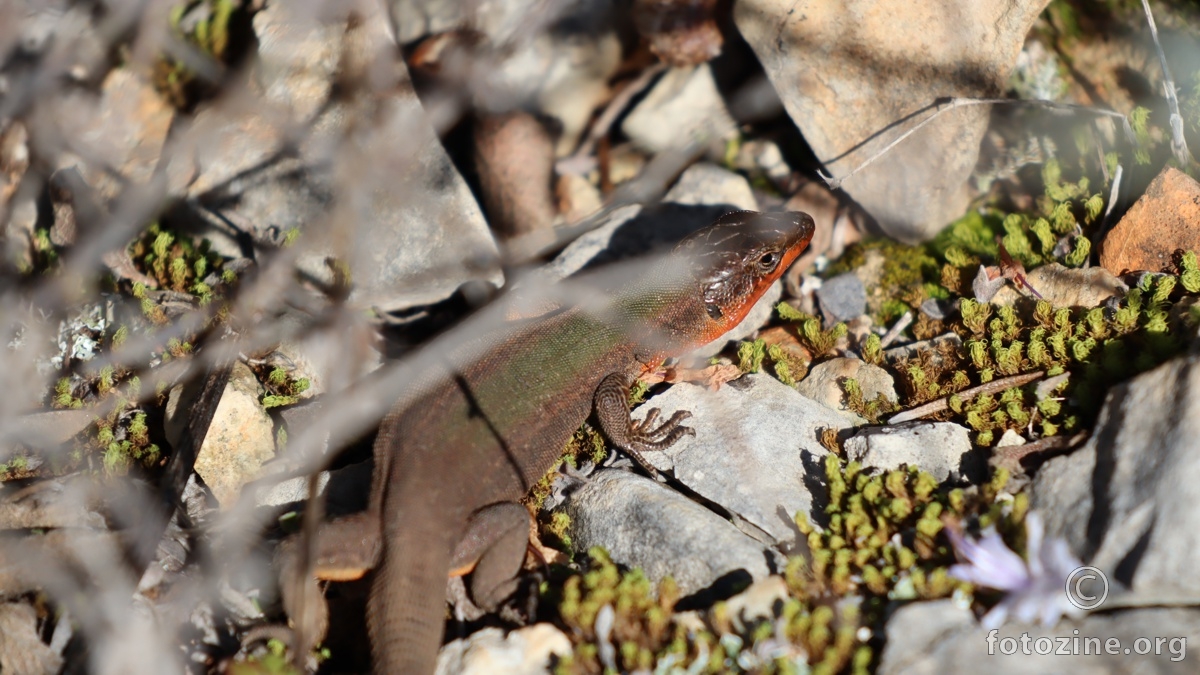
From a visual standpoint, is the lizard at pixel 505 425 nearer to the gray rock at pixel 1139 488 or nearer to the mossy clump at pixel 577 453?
the mossy clump at pixel 577 453

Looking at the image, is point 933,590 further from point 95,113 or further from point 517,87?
point 95,113

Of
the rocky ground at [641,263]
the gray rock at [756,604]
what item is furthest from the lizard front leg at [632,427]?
the gray rock at [756,604]

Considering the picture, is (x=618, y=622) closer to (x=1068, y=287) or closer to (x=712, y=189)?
(x=1068, y=287)

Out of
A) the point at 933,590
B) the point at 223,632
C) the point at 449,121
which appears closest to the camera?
the point at 933,590

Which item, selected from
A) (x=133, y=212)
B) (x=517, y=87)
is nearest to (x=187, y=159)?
Answer: (x=133, y=212)

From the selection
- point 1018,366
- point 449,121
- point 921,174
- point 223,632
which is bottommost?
point 223,632

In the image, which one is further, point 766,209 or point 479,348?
point 766,209

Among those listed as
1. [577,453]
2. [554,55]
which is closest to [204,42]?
[554,55]

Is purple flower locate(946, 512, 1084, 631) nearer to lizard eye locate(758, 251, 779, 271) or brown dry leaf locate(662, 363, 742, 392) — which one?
brown dry leaf locate(662, 363, 742, 392)

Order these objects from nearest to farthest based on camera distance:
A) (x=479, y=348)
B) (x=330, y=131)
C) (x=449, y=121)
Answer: (x=479, y=348)
(x=330, y=131)
(x=449, y=121)
